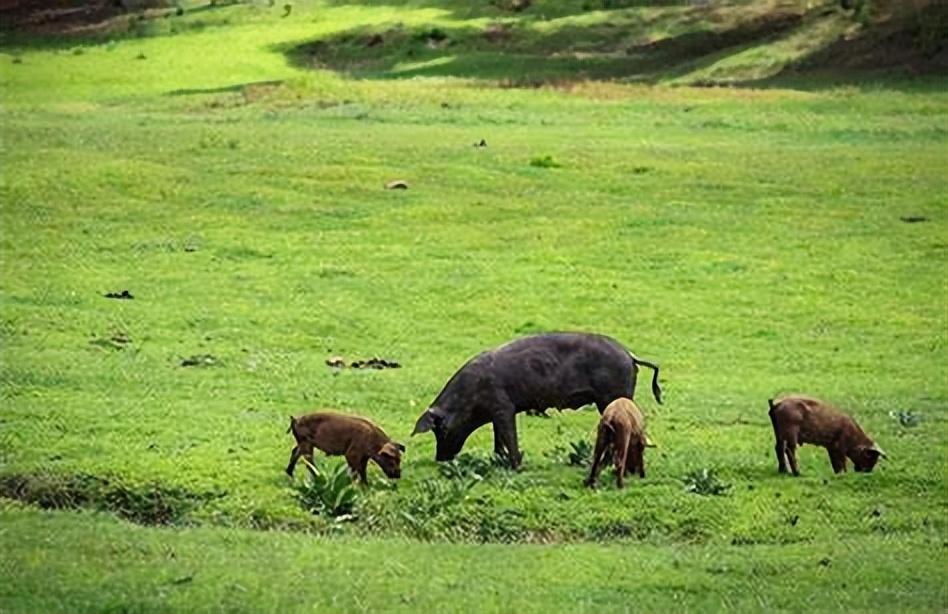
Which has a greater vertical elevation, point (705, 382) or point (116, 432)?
point (116, 432)

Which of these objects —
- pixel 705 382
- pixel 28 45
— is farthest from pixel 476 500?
pixel 28 45

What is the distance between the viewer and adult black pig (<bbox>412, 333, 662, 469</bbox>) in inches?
710

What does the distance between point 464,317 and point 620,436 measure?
32.6ft

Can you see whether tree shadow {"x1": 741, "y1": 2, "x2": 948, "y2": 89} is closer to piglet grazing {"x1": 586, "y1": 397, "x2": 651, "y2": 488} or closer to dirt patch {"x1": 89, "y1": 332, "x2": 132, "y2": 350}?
dirt patch {"x1": 89, "y1": 332, "x2": 132, "y2": 350}

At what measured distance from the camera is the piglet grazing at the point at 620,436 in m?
17.0

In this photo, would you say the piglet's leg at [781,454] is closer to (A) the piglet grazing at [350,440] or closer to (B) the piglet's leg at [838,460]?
(B) the piglet's leg at [838,460]

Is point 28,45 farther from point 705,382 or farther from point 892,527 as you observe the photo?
point 892,527

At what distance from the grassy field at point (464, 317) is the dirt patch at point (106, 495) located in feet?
0.14

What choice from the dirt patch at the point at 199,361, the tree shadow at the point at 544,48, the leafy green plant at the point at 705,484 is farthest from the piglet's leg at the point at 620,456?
the tree shadow at the point at 544,48

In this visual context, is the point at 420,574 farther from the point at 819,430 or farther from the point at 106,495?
the point at 819,430

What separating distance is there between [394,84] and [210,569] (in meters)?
42.9

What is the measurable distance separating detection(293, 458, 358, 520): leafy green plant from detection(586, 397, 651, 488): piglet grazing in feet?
7.11

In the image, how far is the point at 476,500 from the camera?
16797 millimetres

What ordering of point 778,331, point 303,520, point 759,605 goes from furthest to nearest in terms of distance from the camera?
point 778,331, point 303,520, point 759,605
